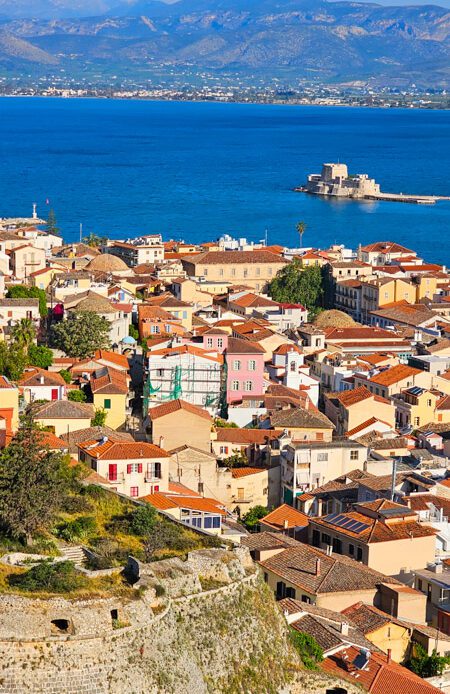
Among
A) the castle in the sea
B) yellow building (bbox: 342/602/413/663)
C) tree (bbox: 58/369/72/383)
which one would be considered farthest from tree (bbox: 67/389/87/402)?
the castle in the sea

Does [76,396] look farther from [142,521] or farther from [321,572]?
[142,521]

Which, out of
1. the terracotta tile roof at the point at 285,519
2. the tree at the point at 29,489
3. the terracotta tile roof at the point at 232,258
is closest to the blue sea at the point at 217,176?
the terracotta tile roof at the point at 232,258

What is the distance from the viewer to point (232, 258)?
4244 cm

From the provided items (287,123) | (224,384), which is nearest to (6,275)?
(224,384)

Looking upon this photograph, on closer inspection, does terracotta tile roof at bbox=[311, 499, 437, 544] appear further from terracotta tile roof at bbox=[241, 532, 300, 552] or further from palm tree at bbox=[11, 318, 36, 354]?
palm tree at bbox=[11, 318, 36, 354]

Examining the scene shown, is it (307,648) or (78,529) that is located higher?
(78,529)

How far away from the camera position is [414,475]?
2005 centimetres

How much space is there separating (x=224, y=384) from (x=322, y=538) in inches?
338

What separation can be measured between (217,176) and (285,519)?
81.5 m

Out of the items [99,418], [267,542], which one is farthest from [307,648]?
[99,418]

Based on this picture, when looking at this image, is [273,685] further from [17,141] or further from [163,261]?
[17,141]

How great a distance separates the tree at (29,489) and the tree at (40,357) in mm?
12364

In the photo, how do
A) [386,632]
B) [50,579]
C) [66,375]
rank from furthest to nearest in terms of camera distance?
[66,375] < [386,632] < [50,579]

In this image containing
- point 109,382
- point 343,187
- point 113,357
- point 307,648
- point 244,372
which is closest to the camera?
point 307,648
